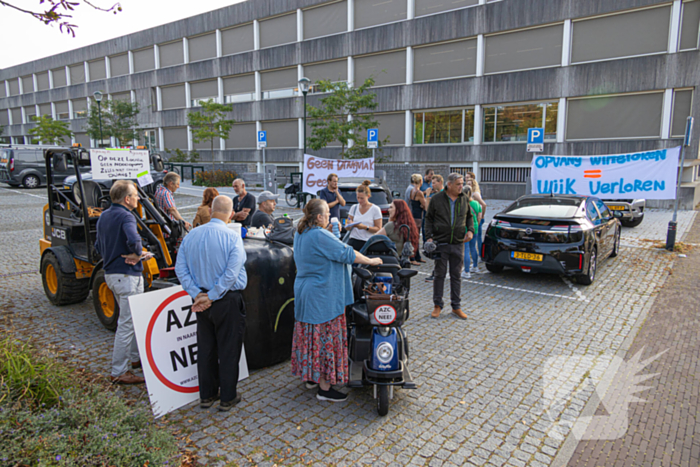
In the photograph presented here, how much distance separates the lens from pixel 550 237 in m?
7.56

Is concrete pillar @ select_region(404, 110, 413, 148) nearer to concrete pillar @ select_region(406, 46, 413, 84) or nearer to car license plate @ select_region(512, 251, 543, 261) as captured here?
concrete pillar @ select_region(406, 46, 413, 84)

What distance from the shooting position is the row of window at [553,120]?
19.7m

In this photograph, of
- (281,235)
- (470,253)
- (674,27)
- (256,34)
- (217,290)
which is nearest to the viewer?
(217,290)

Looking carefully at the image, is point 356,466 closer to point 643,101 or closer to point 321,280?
point 321,280

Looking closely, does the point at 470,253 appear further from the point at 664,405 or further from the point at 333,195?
the point at 664,405

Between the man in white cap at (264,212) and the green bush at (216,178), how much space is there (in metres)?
22.7

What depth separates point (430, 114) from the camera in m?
26.1

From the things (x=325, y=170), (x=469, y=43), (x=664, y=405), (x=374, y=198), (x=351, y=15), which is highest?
(x=351, y=15)

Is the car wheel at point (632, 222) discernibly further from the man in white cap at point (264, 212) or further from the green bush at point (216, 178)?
the green bush at point (216, 178)

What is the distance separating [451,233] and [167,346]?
153 inches

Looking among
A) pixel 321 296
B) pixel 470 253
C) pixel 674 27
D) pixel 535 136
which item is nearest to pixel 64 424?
pixel 321 296

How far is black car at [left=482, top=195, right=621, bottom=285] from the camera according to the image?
24.4 feet

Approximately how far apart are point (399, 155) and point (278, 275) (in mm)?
23427

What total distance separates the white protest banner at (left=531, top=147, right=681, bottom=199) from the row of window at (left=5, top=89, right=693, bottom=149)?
36.1 feet
